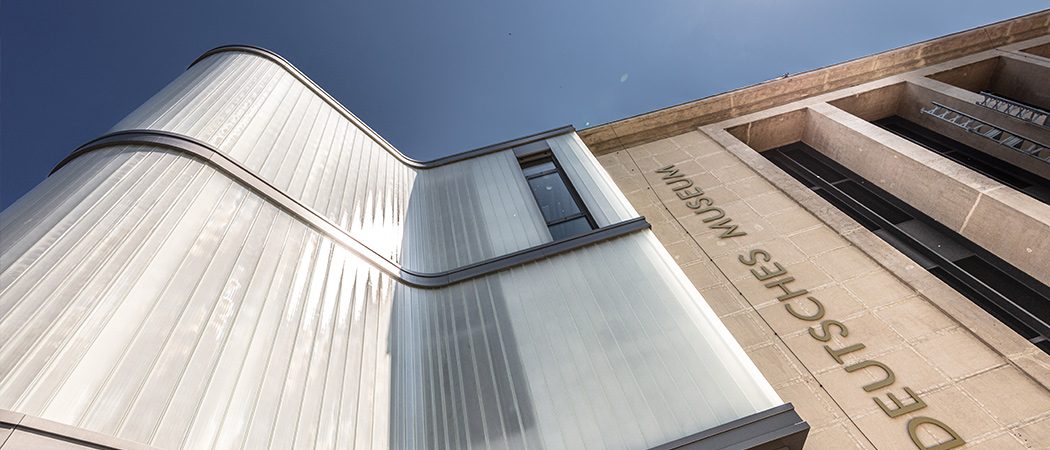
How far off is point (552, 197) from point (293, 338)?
21.5ft

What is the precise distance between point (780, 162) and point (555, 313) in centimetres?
1178

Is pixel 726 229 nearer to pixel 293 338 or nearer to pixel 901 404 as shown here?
pixel 901 404

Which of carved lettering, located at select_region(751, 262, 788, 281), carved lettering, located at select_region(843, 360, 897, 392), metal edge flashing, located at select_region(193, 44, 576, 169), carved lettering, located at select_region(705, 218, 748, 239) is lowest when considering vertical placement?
carved lettering, located at select_region(843, 360, 897, 392)

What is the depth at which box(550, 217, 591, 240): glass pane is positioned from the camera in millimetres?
8586

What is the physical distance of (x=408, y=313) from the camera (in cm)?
653

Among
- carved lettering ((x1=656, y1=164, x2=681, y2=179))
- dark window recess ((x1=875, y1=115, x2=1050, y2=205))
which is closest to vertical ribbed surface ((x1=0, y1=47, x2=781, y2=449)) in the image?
carved lettering ((x1=656, y1=164, x2=681, y2=179))

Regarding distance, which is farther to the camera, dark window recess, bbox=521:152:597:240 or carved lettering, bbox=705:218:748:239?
carved lettering, bbox=705:218:748:239

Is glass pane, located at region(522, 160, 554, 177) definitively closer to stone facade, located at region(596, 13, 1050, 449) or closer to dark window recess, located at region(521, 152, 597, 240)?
dark window recess, located at region(521, 152, 597, 240)

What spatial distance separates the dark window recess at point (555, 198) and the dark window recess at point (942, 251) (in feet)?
24.3

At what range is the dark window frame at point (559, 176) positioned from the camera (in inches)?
352

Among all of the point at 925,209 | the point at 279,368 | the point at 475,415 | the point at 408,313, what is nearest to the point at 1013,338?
the point at 925,209

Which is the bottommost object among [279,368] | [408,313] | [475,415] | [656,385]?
[656,385]

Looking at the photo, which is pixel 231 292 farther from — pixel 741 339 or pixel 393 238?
pixel 741 339

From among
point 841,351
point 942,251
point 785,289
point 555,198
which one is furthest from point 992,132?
point 555,198
